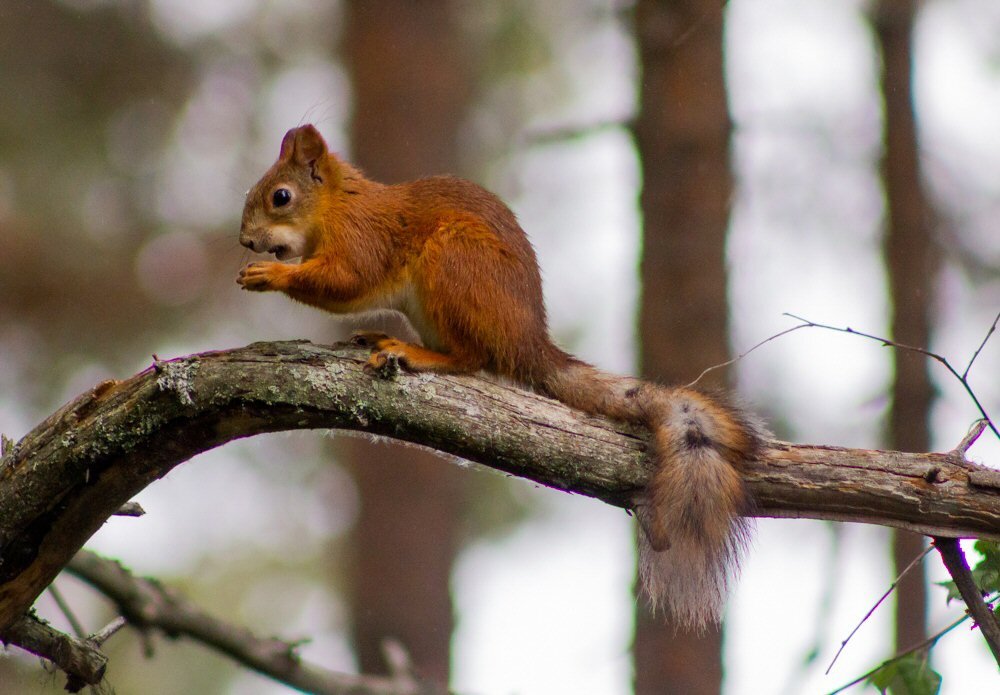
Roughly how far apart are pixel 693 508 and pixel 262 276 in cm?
117

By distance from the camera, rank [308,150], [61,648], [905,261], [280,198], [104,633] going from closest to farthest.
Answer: [61,648], [104,633], [280,198], [308,150], [905,261]

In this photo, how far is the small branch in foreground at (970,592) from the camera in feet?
5.82

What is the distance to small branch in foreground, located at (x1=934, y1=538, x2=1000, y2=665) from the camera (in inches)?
69.8

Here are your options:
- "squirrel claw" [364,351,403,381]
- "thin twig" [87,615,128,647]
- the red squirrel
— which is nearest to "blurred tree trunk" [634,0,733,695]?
the red squirrel

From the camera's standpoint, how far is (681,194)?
361cm

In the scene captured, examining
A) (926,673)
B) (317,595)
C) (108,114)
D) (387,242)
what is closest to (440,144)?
(108,114)

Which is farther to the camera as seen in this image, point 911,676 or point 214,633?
point 214,633

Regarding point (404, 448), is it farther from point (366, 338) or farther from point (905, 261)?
point (366, 338)

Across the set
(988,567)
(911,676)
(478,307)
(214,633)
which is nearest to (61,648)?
(214,633)

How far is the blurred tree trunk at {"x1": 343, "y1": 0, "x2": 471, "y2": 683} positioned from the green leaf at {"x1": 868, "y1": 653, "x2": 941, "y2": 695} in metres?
3.32

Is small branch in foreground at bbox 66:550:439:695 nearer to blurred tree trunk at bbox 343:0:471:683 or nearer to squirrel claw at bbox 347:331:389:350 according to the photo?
squirrel claw at bbox 347:331:389:350

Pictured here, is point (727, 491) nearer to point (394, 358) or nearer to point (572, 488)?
point (572, 488)

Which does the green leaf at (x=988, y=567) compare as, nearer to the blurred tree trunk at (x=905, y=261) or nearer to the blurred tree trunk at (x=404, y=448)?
the blurred tree trunk at (x=905, y=261)

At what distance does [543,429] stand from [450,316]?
56cm
